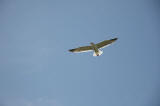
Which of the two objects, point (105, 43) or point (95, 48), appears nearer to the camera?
point (105, 43)

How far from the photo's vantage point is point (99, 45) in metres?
91.8

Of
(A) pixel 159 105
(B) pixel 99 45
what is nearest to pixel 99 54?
(B) pixel 99 45

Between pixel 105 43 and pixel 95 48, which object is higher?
pixel 105 43

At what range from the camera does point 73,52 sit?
9212 cm

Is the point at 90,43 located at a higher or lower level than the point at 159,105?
lower

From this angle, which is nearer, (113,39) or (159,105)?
(113,39)

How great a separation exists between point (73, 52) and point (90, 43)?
269 cm

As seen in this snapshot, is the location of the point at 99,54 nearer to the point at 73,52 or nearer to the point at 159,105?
the point at 73,52

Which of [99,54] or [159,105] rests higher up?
[159,105]

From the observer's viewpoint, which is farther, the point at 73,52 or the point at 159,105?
the point at 159,105

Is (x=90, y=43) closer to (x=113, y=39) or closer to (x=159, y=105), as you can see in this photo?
(x=113, y=39)

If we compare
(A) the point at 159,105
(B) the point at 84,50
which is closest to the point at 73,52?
(B) the point at 84,50

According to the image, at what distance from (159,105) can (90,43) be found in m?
40.2

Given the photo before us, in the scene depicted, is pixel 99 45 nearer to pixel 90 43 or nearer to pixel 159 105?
pixel 90 43
